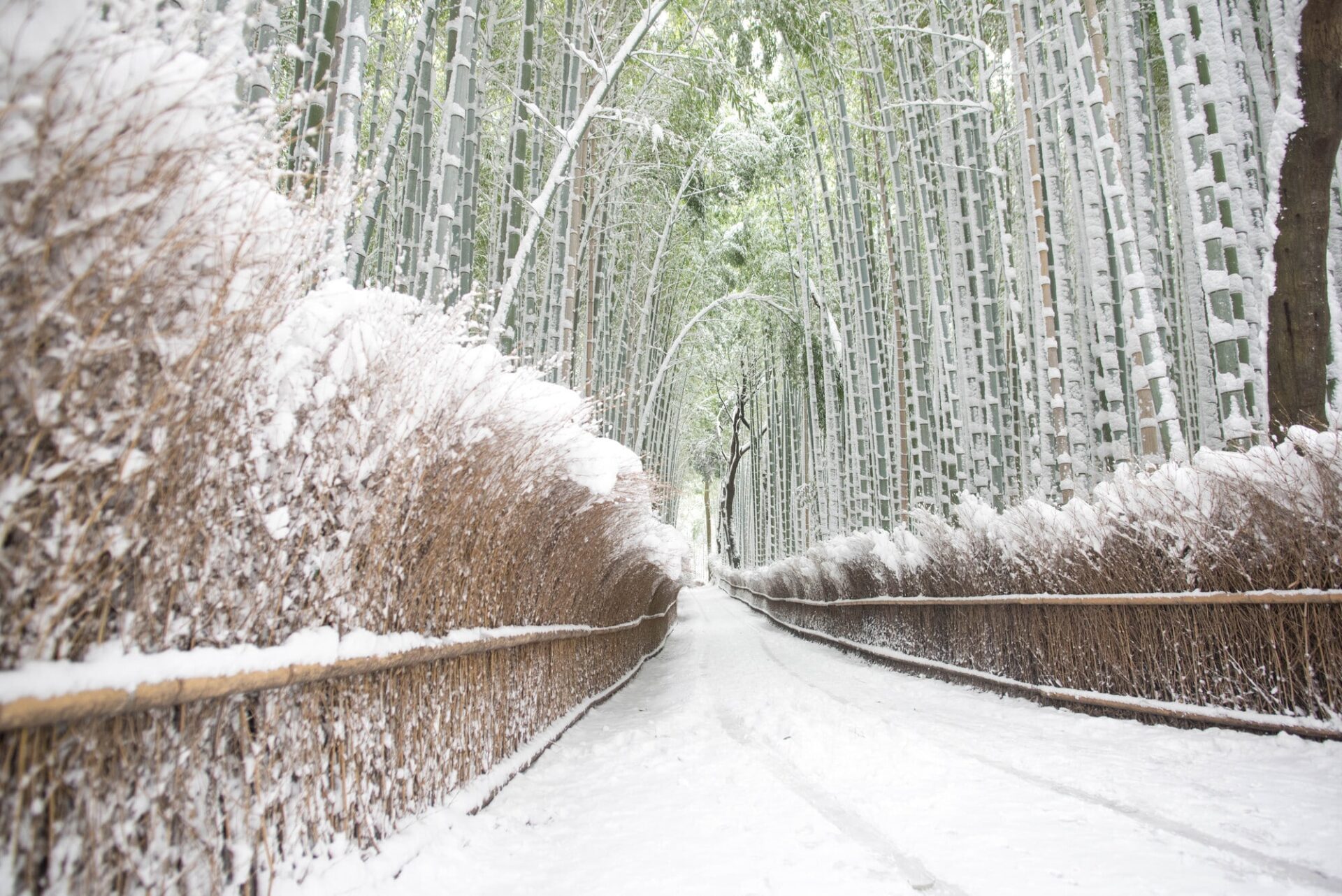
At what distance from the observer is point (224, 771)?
1283 mm

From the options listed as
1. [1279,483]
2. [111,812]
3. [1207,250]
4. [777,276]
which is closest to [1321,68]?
[1207,250]

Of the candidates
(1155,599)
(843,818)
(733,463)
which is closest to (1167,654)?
(1155,599)

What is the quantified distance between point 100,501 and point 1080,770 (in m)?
2.93

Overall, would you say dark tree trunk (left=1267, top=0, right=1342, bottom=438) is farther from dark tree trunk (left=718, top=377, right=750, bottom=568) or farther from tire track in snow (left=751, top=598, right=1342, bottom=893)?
dark tree trunk (left=718, top=377, right=750, bottom=568)

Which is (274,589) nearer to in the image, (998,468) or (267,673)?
(267,673)

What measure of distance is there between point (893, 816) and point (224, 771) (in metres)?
1.75

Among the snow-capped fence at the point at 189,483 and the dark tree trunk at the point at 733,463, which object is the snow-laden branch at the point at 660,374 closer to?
the dark tree trunk at the point at 733,463

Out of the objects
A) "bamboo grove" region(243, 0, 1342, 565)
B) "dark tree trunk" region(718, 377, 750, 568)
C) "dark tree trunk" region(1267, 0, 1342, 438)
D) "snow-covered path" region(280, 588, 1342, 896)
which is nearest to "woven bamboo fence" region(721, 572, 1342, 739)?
"snow-covered path" region(280, 588, 1342, 896)

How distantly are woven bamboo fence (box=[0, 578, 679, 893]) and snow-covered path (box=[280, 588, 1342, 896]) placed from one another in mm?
123

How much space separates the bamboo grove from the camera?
11.9ft

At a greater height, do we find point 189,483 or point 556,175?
point 556,175

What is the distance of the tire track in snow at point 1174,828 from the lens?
166 cm

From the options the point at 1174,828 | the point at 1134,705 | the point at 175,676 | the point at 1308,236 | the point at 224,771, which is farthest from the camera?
the point at 1134,705

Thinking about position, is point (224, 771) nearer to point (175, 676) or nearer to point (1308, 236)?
point (175, 676)
